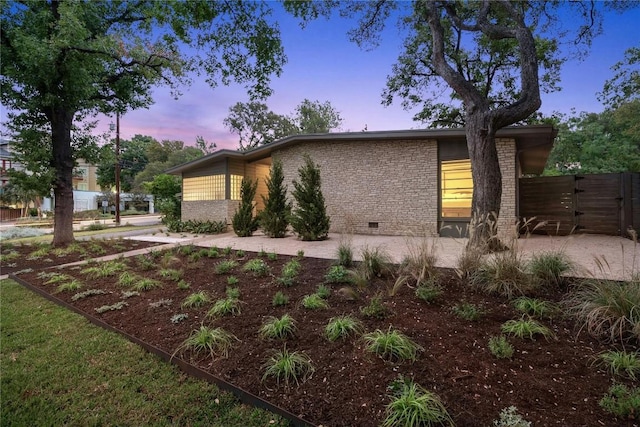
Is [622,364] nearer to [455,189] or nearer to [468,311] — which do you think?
[468,311]

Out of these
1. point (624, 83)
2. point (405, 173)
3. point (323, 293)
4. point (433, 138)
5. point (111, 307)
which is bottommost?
point (111, 307)

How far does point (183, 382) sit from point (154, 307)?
1.64 meters

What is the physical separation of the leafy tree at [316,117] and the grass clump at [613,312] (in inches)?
1047

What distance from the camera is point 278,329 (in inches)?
104

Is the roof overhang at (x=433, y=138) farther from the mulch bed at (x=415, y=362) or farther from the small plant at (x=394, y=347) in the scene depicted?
the small plant at (x=394, y=347)

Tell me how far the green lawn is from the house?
21.3 feet

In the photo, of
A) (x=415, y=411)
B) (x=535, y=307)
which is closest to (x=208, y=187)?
(x=535, y=307)

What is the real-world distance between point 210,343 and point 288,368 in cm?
87

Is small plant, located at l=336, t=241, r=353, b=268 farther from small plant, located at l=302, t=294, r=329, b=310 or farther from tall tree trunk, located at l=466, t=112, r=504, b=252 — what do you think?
tall tree trunk, located at l=466, t=112, r=504, b=252

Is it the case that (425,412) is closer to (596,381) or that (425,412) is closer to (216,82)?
(596,381)

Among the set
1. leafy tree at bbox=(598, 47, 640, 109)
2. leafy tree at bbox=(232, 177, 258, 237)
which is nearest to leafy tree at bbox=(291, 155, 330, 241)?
leafy tree at bbox=(232, 177, 258, 237)

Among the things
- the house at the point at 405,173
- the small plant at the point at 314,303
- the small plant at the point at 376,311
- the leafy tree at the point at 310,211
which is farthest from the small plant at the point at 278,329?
the leafy tree at the point at 310,211

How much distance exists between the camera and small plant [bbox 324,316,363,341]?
101 inches

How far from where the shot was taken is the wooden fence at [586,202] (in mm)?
8398
